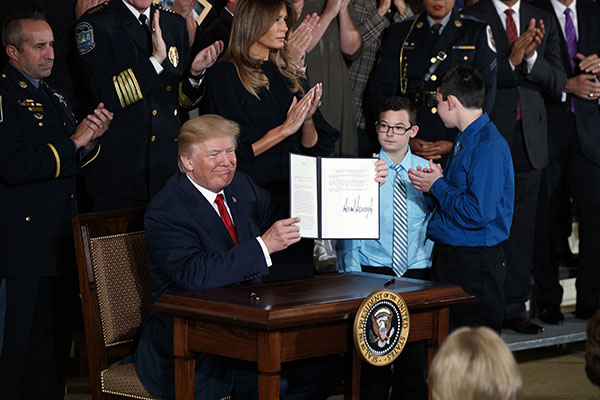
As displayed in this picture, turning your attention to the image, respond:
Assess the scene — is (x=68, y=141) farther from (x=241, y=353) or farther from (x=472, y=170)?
(x=472, y=170)

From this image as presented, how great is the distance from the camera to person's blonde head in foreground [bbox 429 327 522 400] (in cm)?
197

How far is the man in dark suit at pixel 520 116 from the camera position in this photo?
5484 millimetres

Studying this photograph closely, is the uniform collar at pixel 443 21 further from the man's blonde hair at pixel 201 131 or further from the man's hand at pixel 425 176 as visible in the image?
the man's blonde hair at pixel 201 131

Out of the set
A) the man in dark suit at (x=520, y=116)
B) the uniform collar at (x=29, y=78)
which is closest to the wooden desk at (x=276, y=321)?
the uniform collar at (x=29, y=78)

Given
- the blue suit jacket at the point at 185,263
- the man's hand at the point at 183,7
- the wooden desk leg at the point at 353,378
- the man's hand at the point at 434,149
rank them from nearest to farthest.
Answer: the blue suit jacket at the point at 185,263 < the wooden desk leg at the point at 353,378 < the man's hand at the point at 183,7 < the man's hand at the point at 434,149

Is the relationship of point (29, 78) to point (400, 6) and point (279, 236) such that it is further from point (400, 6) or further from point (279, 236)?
point (400, 6)

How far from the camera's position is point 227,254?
131 inches

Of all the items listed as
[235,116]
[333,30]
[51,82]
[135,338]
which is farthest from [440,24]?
[135,338]

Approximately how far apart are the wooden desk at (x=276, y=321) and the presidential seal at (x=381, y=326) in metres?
0.07

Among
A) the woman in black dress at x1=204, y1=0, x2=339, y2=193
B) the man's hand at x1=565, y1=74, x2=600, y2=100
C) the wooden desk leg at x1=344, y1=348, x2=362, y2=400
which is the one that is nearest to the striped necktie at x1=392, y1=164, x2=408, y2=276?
the woman in black dress at x1=204, y1=0, x2=339, y2=193

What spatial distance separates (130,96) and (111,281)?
3.52ft

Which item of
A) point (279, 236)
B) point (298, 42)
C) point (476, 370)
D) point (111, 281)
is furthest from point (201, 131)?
point (476, 370)

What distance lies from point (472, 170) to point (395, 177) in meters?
0.39

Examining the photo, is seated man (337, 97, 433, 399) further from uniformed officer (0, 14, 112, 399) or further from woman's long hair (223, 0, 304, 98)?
uniformed officer (0, 14, 112, 399)
